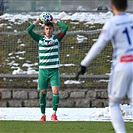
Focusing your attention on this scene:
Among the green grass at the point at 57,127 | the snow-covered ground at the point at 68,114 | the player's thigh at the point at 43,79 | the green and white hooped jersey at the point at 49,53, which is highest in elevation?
the green and white hooped jersey at the point at 49,53

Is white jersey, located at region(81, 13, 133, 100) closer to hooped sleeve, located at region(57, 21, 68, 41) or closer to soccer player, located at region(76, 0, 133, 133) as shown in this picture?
soccer player, located at region(76, 0, 133, 133)

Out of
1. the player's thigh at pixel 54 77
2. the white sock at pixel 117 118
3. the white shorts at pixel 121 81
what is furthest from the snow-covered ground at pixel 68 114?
the white shorts at pixel 121 81

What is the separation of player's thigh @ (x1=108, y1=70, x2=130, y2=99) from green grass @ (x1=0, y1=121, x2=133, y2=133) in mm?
2463

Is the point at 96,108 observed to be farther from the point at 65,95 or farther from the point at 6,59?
the point at 6,59

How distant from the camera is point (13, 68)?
20484 millimetres

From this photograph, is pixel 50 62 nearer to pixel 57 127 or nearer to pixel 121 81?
pixel 57 127

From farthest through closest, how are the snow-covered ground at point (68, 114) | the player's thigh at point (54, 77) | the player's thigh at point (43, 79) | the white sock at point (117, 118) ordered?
the snow-covered ground at point (68, 114)
the player's thigh at point (43, 79)
the player's thigh at point (54, 77)
the white sock at point (117, 118)

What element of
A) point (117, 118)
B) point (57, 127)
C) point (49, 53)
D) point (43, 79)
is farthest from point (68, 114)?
point (117, 118)

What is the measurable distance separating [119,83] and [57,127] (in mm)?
3201

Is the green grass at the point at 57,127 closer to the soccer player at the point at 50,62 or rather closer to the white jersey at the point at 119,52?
the soccer player at the point at 50,62

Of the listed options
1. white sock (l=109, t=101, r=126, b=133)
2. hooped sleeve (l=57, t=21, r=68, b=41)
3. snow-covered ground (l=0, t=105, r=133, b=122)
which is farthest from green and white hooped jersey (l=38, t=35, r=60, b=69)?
white sock (l=109, t=101, r=126, b=133)

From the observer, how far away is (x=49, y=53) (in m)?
13.3

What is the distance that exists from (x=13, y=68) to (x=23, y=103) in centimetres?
239

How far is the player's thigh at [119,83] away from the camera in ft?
28.3
